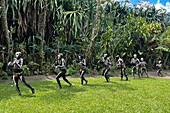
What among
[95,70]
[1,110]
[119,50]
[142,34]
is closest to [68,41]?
[95,70]

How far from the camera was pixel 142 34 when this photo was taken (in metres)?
16.4

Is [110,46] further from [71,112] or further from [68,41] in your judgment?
[71,112]

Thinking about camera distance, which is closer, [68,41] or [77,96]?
[77,96]

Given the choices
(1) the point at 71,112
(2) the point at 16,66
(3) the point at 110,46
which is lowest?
(1) the point at 71,112

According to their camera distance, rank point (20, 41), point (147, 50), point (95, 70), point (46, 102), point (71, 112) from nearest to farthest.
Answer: point (71, 112), point (46, 102), point (20, 41), point (95, 70), point (147, 50)

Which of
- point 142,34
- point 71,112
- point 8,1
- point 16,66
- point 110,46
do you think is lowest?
point 71,112

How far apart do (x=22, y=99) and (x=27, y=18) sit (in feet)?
29.2

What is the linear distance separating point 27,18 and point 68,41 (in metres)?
4.27

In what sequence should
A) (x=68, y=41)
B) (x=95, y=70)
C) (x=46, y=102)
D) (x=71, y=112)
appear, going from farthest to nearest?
(x=68, y=41) < (x=95, y=70) < (x=46, y=102) < (x=71, y=112)

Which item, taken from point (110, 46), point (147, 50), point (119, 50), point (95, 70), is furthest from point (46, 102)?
point (147, 50)

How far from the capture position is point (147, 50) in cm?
1795

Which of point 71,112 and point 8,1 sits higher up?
point 8,1

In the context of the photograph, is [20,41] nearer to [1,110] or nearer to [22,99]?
[22,99]

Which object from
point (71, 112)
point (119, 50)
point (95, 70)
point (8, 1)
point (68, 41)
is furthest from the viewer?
point (119, 50)
